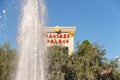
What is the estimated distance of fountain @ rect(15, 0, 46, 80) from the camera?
57.8 ft

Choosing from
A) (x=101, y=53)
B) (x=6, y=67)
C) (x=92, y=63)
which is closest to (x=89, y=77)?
(x=92, y=63)

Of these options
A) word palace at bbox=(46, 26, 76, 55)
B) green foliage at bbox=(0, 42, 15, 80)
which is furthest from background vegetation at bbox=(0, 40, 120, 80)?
word palace at bbox=(46, 26, 76, 55)

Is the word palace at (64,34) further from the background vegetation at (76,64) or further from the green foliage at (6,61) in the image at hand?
the green foliage at (6,61)

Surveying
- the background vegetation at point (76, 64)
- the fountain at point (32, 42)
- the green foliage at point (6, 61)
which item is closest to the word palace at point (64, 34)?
the background vegetation at point (76, 64)

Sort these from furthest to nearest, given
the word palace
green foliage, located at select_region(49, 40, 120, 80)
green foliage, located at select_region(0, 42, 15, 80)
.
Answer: the word palace < green foliage, located at select_region(49, 40, 120, 80) < green foliage, located at select_region(0, 42, 15, 80)

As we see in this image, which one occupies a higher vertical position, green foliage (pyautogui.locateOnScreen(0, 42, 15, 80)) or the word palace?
the word palace

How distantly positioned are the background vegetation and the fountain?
760cm

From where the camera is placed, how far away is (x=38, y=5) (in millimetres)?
19531

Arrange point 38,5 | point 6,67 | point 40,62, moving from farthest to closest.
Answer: point 6,67, point 38,5, point 40,62

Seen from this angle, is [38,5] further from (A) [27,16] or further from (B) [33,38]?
(B) [33,38]

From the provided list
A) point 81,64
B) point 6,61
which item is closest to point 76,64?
point 81,64

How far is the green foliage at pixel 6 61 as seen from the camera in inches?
1059

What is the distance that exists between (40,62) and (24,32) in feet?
6.38

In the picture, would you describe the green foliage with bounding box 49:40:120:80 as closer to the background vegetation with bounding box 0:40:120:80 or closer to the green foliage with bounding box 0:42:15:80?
the background vegetation with bounding box 0:40:120:80
